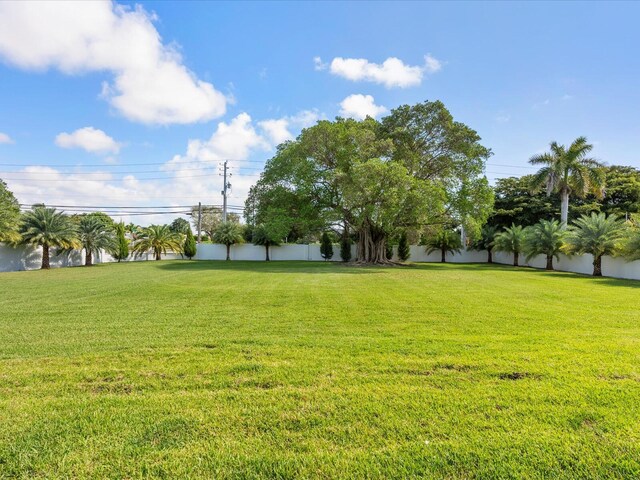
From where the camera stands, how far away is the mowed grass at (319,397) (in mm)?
2184

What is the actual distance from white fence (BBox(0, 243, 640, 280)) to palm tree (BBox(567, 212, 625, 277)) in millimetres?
915

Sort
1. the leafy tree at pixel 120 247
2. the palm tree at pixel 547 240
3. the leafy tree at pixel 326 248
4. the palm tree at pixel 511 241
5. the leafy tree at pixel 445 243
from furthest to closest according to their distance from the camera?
1. the leafy tree at pixel 445 243
2. the leafy tree at pixel 326 248
3. the leafy tree at pixel 120 247
4. the palm tree at pixel 511 241
5. the palm tree at pixel 547 240

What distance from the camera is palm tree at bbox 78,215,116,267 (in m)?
25.7

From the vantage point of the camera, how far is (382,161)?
71.1ft

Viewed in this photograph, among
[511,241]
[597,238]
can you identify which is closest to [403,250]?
[511,241]

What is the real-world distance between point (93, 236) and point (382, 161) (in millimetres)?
21780

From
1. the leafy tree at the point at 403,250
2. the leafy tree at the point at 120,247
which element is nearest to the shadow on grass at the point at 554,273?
the leafy tree at the point at 403,250

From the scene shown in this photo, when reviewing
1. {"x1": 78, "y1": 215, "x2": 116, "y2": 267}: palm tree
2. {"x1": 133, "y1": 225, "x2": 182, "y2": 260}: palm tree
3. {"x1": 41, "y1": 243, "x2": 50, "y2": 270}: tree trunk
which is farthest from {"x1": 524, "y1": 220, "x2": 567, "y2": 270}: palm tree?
{"x1": 41, "y1": 243, "x2": 50, "y2": 270}: tree trunk

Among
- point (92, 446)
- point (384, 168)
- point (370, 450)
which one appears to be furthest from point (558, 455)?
point (384, 168)

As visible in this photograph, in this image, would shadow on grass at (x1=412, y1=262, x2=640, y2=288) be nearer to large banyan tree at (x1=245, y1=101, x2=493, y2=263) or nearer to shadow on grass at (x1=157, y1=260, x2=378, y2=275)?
large banyan tree at (x1=245, y1=101, x2=493, y2=263)

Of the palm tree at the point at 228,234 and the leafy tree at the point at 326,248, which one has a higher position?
the palm tree at the point at 228,234

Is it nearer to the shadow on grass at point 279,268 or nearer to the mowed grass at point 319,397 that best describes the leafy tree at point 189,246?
the shadow on grass at point 279,268

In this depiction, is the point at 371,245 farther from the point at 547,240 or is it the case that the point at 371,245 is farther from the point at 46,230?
the point at 46,230

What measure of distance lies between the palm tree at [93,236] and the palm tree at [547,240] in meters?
30.4
